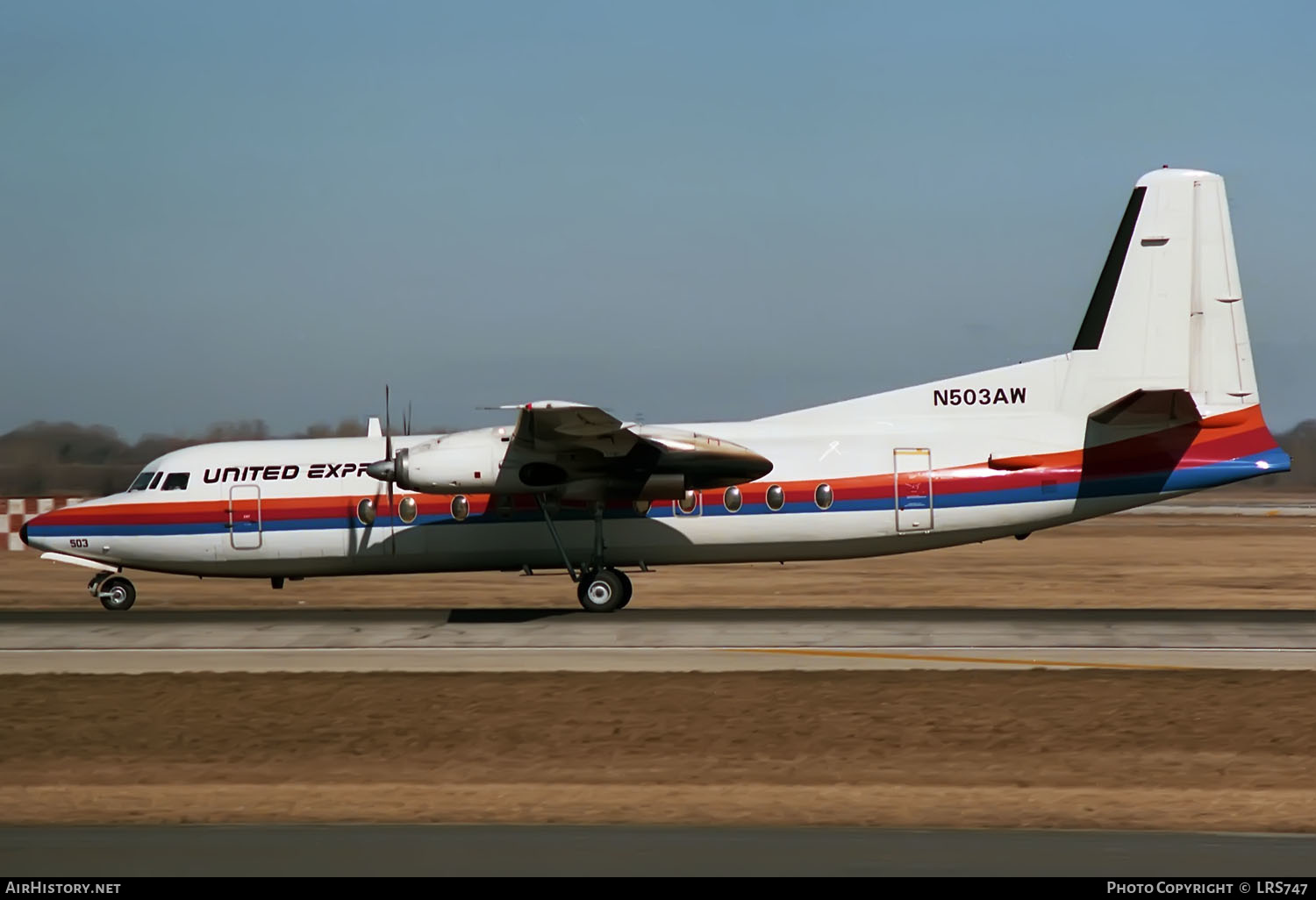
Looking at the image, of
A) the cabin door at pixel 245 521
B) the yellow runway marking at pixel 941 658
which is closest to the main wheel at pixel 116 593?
the cabin door at pixel 245 521

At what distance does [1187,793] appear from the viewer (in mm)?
11695

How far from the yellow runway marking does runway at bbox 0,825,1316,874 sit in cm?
763

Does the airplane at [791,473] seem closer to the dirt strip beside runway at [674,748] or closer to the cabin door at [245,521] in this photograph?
the cabin door at [245,521]

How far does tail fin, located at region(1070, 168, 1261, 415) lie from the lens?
2389 cm

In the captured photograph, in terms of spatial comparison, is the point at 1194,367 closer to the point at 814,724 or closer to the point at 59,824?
the point at 814,724

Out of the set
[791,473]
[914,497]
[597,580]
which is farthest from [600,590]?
[914,497]

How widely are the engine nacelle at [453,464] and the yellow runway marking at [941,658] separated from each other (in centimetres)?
576

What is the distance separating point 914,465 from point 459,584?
1339 centimetres

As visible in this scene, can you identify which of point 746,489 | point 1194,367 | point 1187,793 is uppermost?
point 1194,367

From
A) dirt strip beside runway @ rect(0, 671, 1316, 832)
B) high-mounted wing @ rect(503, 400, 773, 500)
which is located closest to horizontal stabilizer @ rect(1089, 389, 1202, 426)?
high-mounted wing @ rect(503, 400, 773, 500)

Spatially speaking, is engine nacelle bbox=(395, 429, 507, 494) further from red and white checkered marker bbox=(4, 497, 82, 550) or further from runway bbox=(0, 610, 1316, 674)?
red and white checkered marker bbox=(4, 497, 82, 550)

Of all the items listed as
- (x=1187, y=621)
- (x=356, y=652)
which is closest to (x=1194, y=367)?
(x=1187, y=621)

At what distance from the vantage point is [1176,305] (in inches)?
954
